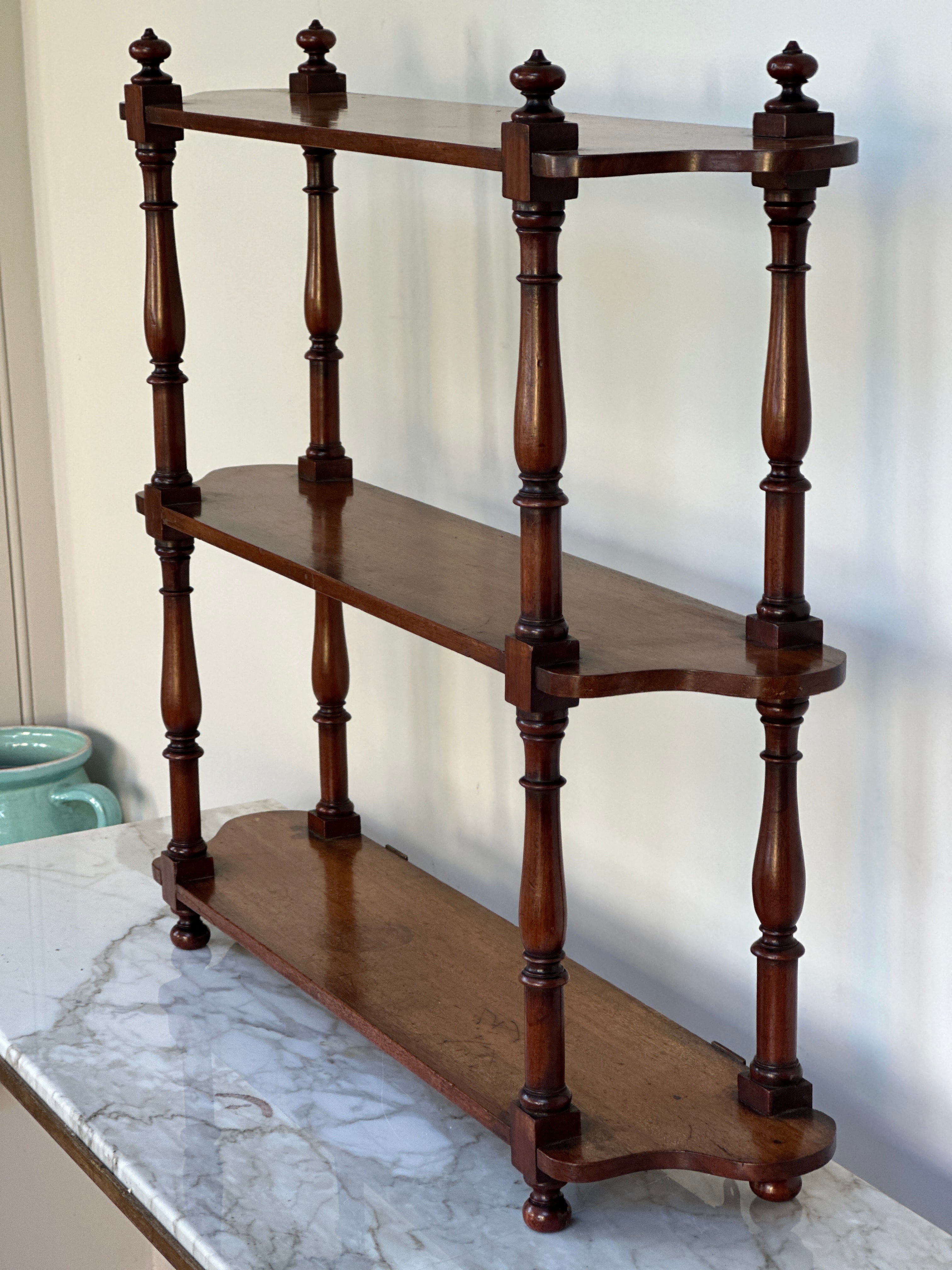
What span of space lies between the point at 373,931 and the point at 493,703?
30cm

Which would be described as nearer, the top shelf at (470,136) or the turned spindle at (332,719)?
the top shelf at (470,136)

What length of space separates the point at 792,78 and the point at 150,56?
700 mm

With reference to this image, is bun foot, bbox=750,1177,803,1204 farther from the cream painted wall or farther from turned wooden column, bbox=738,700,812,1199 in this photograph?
the cream painted wall

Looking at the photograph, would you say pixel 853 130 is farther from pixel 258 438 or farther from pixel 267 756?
pixel 267 756

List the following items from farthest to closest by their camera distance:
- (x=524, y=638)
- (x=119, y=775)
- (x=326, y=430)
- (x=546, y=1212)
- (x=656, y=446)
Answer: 1. (x=119, y=775)
2. (x=326, y=430)
3. (x=656, y=446)
4. (x=546, y=1212)
5. (x=524, y=638)

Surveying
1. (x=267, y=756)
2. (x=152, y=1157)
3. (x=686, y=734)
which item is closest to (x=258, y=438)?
(x=267, y=756)

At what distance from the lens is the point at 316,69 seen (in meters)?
1.56

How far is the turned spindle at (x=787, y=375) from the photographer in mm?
1061

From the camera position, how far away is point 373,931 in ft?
5.16

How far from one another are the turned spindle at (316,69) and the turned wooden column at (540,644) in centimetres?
54

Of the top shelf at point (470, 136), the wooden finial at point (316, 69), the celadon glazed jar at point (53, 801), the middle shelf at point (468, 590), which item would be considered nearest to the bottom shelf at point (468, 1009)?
the middle shelf at point (468, 590)

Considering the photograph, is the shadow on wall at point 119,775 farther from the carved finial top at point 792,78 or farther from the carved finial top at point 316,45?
the carved finial top at point 792,78

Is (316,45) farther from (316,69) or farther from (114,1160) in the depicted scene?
(114,1160)

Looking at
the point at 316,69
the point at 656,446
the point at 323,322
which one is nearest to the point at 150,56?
the point at 316,69
